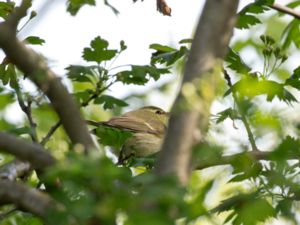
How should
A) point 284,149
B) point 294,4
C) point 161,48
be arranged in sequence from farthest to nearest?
point 161,48, point 294,4, point 284,149

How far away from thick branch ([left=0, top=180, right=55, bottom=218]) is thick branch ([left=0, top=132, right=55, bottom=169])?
0.07 metres

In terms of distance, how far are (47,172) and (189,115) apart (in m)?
0.36

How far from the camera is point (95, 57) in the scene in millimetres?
3641

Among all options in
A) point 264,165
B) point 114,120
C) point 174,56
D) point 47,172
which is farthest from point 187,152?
point 114,120

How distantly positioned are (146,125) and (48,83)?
14.2 feet

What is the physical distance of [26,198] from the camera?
211 cm

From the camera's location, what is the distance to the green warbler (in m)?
5.74

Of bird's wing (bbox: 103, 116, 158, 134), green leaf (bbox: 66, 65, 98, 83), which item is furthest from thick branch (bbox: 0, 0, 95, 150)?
bird's wing (bbox: 103, 116, 158, 134)

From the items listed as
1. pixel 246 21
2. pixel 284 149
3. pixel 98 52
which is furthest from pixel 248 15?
pixel 284 149

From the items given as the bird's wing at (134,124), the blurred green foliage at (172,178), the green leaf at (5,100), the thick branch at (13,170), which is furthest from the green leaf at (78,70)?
the bird's wing at (134,124)

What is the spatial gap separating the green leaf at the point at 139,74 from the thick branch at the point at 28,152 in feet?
4.73

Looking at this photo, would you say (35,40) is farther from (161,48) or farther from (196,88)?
(196,88)

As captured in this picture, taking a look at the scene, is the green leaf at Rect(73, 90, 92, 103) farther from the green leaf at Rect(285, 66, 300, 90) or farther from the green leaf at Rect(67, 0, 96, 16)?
the green leaf at Rect(285, 66, 300, 90)

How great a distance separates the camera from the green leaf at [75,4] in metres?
3.80
